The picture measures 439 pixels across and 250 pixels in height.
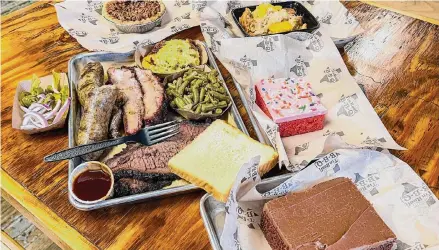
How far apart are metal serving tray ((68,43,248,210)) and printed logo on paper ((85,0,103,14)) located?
59 cm

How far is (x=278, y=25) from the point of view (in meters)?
2.65

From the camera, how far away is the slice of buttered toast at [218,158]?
176 centimetres

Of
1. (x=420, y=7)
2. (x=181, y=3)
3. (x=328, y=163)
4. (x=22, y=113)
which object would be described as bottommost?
(x=420, y=7)

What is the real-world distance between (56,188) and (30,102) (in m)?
0.50

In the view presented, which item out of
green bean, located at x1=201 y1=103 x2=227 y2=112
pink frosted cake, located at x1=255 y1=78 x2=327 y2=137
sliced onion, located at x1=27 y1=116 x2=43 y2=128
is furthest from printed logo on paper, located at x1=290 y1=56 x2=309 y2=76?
sliced onion, located at x1=27 y1=116 x2=43 y2=128

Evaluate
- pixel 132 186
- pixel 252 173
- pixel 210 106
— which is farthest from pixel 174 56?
pixel 252 173

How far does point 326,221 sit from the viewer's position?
61.9 inches

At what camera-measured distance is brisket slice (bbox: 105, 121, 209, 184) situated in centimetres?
177

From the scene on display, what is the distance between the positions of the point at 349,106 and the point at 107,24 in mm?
1595

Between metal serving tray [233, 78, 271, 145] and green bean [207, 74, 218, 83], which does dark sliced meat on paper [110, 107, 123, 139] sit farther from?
metal serving tray [233, 78, 271, 145]

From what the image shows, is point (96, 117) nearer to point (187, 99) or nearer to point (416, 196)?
point (187, 99)

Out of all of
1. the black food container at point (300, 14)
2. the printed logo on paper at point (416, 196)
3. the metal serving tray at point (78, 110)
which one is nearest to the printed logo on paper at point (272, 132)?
the metal serving tray at point (78, 110)

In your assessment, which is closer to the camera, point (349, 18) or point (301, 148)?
point (301, 148)

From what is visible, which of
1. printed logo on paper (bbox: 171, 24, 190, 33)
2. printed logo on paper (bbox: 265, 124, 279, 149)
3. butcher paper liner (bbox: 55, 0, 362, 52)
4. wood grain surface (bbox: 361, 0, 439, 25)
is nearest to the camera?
printed logo on paper (bbox: 265, 124, 279, 149)
